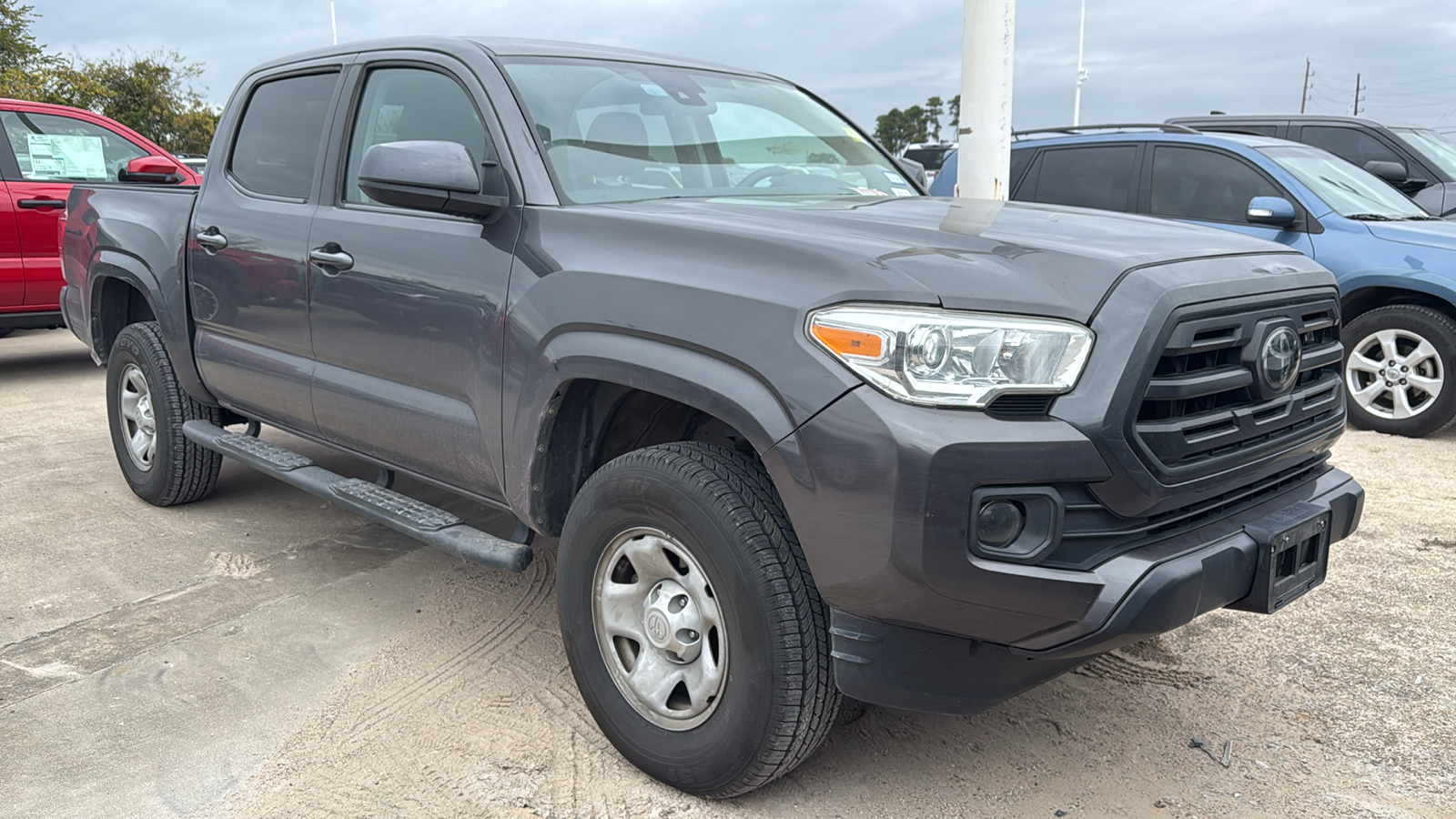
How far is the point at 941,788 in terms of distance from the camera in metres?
2.70

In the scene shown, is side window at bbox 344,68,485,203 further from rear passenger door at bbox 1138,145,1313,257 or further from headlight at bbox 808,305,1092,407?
rear passenger door at bbox 1138,145,1313,257

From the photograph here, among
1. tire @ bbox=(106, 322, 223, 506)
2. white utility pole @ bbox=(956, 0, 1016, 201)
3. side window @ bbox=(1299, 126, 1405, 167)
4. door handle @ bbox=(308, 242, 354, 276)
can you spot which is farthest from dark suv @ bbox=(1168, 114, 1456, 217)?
tire @ bbox=(106, 322, 223, 506)

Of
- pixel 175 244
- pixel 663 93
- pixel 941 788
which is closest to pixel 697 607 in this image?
pixel 941 788

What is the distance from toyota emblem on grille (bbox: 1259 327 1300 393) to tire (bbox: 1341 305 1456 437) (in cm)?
439

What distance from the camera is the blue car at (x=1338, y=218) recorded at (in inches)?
244

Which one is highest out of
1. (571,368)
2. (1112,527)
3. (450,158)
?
(450,158)

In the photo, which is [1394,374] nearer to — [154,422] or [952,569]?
[952,569]

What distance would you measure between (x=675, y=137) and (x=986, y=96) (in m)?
2.89

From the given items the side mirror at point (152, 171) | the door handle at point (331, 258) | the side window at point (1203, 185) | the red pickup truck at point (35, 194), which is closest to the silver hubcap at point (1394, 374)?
the side window at point (1203, 185)

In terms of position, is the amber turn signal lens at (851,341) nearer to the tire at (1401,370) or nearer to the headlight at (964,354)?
the headlight at (964,354)

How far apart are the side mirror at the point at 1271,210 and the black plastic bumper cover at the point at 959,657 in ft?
15.7

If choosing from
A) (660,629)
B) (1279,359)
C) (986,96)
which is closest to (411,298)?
(660,629)

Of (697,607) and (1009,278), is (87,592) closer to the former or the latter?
(697,607)

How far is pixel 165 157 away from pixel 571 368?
598 cm
